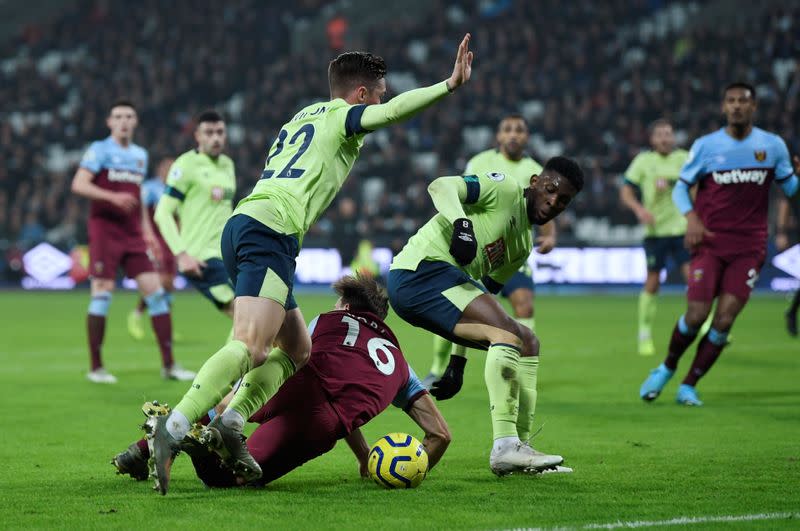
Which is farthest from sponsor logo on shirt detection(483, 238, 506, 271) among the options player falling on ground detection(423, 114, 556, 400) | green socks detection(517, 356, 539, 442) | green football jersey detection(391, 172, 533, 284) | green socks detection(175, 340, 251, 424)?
player falling on ground detection(423, 114, 556, 400)

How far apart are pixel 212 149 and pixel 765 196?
4.71 meters

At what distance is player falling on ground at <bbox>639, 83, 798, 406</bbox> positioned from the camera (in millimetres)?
8453

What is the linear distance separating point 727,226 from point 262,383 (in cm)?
470

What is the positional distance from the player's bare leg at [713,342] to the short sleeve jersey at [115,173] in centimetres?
517

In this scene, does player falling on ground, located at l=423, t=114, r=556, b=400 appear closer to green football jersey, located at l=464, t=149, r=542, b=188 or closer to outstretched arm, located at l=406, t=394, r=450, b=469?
green football jersey, located at l=464, t=149, r=542, b=188

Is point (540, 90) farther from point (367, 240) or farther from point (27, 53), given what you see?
point (27, 53)

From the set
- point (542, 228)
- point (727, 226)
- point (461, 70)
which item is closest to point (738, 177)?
point (727, 226)

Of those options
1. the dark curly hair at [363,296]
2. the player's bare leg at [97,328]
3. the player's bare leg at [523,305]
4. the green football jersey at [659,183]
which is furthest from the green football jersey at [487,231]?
the green football jersey at [659,183]

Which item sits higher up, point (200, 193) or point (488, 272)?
point (200, 193)

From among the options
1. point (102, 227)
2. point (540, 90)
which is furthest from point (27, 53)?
point (102, 227)

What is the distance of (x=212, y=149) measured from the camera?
394 inches

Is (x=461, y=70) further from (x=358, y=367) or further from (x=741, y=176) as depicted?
(x=741, y=176)

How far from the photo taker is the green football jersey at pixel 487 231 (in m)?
5.91

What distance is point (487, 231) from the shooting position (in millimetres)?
5949
